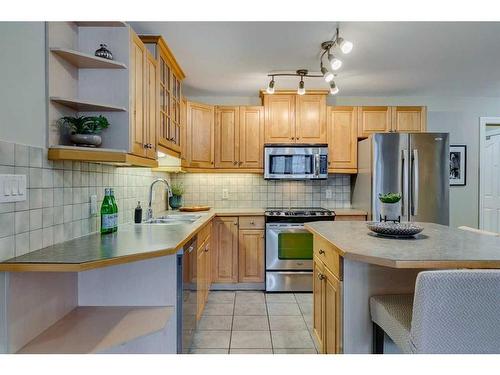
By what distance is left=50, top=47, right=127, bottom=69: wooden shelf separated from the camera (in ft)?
5.68

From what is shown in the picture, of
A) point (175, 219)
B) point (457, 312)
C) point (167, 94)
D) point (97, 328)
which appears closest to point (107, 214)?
point (97, 328)

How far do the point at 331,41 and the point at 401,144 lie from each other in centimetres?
153

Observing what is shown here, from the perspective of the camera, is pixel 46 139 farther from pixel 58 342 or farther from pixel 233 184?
pixel 233 184

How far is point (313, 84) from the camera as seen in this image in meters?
3.81

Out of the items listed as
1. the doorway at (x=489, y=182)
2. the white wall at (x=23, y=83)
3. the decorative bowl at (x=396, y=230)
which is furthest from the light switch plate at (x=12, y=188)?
the doorway at (x=489, y=182)

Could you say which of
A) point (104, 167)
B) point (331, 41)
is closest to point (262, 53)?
point (331, 41)

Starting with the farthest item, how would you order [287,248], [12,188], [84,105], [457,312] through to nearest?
[287,248], [84,105], [12,188], [457,312]

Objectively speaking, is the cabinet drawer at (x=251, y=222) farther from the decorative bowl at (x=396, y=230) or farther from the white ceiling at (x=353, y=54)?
the decorative bowl at (x=396, y=230)

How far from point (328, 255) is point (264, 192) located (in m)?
2.40

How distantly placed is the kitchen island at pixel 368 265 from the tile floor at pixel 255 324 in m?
0.51

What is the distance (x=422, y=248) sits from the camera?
1.65 meters

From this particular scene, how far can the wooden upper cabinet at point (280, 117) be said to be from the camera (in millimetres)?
3961

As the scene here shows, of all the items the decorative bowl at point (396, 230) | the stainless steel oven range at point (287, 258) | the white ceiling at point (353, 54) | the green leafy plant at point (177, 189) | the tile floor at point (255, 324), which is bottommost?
the tile floor at point (255, 324)

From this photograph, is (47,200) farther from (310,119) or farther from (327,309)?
(310,119)
